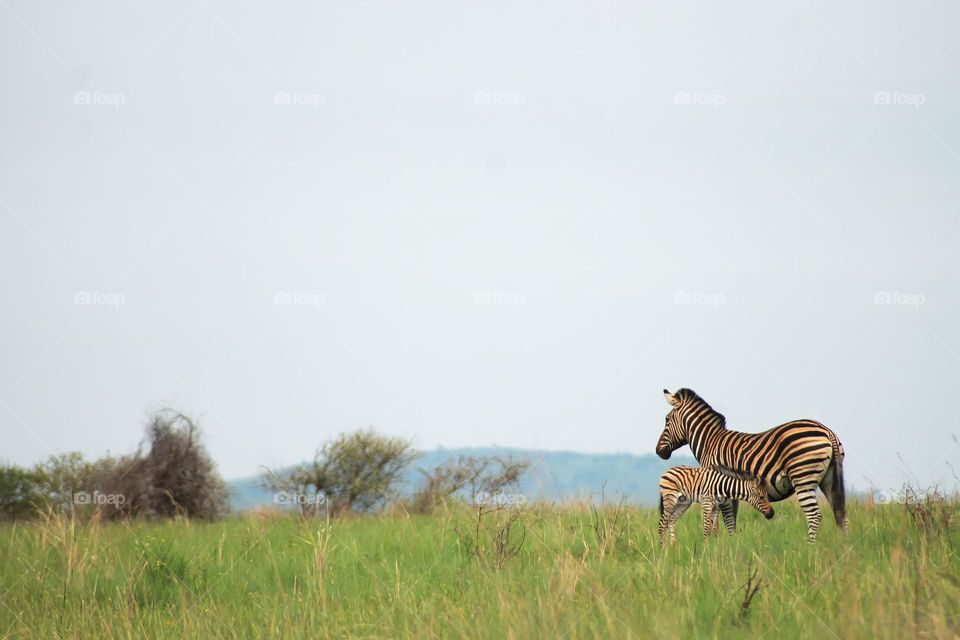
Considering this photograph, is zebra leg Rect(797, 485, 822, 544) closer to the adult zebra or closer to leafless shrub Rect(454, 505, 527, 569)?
the adult zebra

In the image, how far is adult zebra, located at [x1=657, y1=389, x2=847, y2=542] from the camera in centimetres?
1009

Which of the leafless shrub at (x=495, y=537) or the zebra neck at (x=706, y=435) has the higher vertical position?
the zebra neck at (x=706, y=435)

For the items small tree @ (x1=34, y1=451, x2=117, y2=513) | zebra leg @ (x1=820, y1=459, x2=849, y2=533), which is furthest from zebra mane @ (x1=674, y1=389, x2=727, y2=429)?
small tree @ (x1=34, y1=451, x2=117, y2=513)

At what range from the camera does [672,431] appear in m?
11.9

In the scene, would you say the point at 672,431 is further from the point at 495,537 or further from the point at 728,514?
the point at 495,537

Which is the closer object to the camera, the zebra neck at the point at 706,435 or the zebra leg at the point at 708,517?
the zebra leg at the point at 708,517

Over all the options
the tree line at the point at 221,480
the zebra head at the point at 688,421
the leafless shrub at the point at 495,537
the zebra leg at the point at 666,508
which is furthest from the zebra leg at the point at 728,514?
the tree line at the point at 221,480

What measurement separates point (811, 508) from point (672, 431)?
2.40 meters

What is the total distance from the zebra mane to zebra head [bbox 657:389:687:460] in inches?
0.8

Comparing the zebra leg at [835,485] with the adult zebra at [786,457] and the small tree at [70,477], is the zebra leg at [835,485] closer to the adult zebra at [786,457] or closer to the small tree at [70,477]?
the adult zebra at [786,457]

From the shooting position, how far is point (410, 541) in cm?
1137

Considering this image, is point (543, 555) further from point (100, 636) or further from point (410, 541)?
point (100, 636)

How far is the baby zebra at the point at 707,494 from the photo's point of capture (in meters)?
10.2

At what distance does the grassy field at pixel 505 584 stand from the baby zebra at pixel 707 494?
252 millimetres
